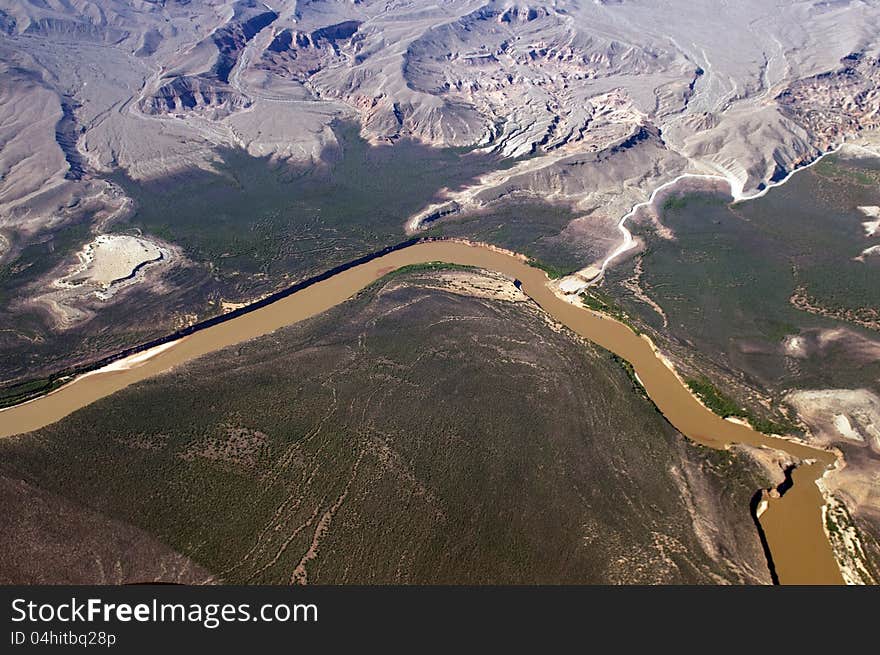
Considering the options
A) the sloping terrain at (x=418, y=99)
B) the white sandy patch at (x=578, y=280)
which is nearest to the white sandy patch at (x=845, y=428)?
the white sandy patch at (x=578, y=280)

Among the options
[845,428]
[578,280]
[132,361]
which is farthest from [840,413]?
[132,361]

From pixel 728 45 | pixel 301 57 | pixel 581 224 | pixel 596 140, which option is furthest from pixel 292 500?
pixel 728 45

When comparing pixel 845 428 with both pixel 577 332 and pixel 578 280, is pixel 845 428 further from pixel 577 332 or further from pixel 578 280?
pixel 578 280

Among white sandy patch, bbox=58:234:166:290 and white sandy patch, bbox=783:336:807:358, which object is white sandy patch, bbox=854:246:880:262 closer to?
white sandy patch, bbox=783:336:807:358

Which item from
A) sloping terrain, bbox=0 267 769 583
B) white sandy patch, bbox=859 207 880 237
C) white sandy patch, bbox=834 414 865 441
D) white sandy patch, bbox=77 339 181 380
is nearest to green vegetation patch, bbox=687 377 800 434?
white sandy patch, bbox=834 414 865 441

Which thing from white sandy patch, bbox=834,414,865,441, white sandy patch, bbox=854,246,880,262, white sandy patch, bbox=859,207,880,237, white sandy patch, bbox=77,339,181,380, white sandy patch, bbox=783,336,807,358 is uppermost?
white sandy patch, bbox=859,207,880,237

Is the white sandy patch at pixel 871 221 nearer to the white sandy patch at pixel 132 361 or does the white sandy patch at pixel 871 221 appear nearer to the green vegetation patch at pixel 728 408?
the green vegetation patch at pixel 728 408
